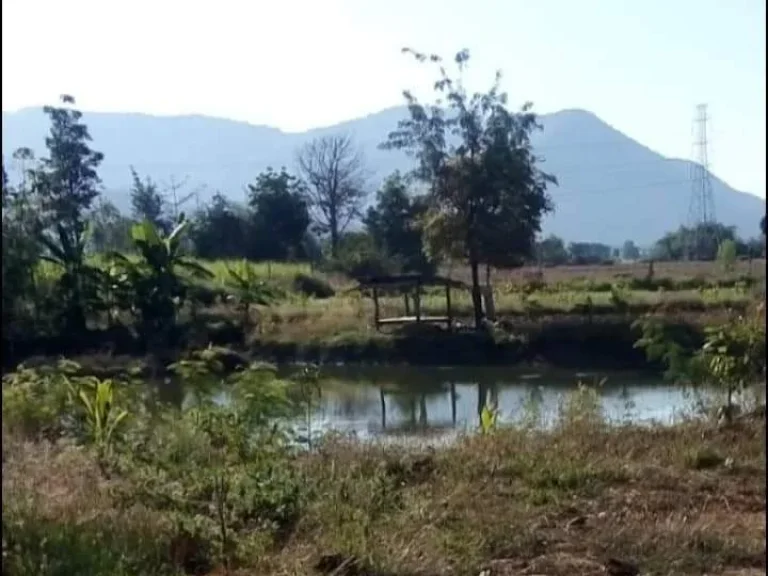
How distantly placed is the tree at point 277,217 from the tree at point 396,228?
155 cm

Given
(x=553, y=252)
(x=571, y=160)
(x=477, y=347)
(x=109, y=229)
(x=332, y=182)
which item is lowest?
(x=477, y=347)

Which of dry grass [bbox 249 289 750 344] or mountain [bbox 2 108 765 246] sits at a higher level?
mountain [bbox 2 108 765 246]

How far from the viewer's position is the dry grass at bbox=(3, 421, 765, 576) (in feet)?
11.5

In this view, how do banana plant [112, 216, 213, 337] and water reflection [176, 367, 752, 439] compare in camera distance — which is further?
banana plant [112, 216, 213, 337]

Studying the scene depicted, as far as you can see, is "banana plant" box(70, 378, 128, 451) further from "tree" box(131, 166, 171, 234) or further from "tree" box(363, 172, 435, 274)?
"tree" box(131, 166, 171, 234)

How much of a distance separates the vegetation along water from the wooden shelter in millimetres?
81

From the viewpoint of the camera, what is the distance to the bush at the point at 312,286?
20609mm

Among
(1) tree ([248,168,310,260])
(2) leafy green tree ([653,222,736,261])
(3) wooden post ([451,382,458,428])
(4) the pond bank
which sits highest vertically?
(1) tree ([248,168,310,260])

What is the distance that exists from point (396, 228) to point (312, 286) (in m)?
2.85

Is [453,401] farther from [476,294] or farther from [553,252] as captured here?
[553,252]

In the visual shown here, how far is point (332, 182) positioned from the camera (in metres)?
27.7

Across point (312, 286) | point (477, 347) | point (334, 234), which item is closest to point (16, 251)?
point (477, 347)

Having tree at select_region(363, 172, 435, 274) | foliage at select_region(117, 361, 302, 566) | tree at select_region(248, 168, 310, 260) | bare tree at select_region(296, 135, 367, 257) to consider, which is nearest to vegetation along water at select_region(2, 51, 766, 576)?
foliage at select_region(117, 361, 302, 566)

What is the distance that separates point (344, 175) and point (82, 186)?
10370mm
